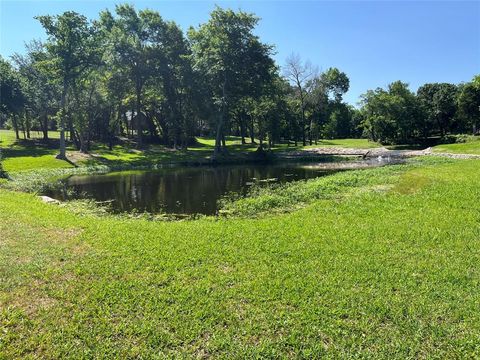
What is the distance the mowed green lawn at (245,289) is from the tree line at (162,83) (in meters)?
33.5

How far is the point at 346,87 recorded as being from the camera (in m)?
90.8

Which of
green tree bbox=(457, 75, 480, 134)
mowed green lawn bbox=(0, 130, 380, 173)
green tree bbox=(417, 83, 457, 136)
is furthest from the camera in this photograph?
green tree bbox=(417, 83, 457, 136)

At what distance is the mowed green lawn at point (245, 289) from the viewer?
5.29 meters

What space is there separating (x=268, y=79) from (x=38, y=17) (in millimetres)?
27805

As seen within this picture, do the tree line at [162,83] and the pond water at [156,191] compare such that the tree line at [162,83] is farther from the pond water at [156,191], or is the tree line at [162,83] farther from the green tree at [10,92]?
the pond water at [156,191]

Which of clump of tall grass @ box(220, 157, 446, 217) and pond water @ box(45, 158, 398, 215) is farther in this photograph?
pond water @ box(45, 158, 398, 215)

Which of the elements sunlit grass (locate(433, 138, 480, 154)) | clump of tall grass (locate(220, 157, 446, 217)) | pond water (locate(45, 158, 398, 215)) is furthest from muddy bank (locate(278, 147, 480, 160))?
clump of tall grass (locate(220, 157, 446, 217))

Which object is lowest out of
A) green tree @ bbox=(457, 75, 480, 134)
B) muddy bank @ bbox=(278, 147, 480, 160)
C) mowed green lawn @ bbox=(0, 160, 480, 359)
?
mowed green lawn @ bbox=(0, 160, 480, 359)

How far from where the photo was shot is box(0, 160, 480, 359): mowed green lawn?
17.3ft

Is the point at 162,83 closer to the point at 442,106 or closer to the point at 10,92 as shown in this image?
the point at 10,92

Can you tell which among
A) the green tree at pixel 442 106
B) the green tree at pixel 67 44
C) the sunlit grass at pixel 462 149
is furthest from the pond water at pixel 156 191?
the green tree at pixel 442 106

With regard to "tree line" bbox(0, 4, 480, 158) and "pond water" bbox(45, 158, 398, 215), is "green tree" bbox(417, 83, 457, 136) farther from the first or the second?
"pond water" bbox(45, 158, 398, 215)

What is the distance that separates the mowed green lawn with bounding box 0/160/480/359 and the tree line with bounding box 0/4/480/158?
33.5 meters

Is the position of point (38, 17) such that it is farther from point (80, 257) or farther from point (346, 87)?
point (346, 87)
